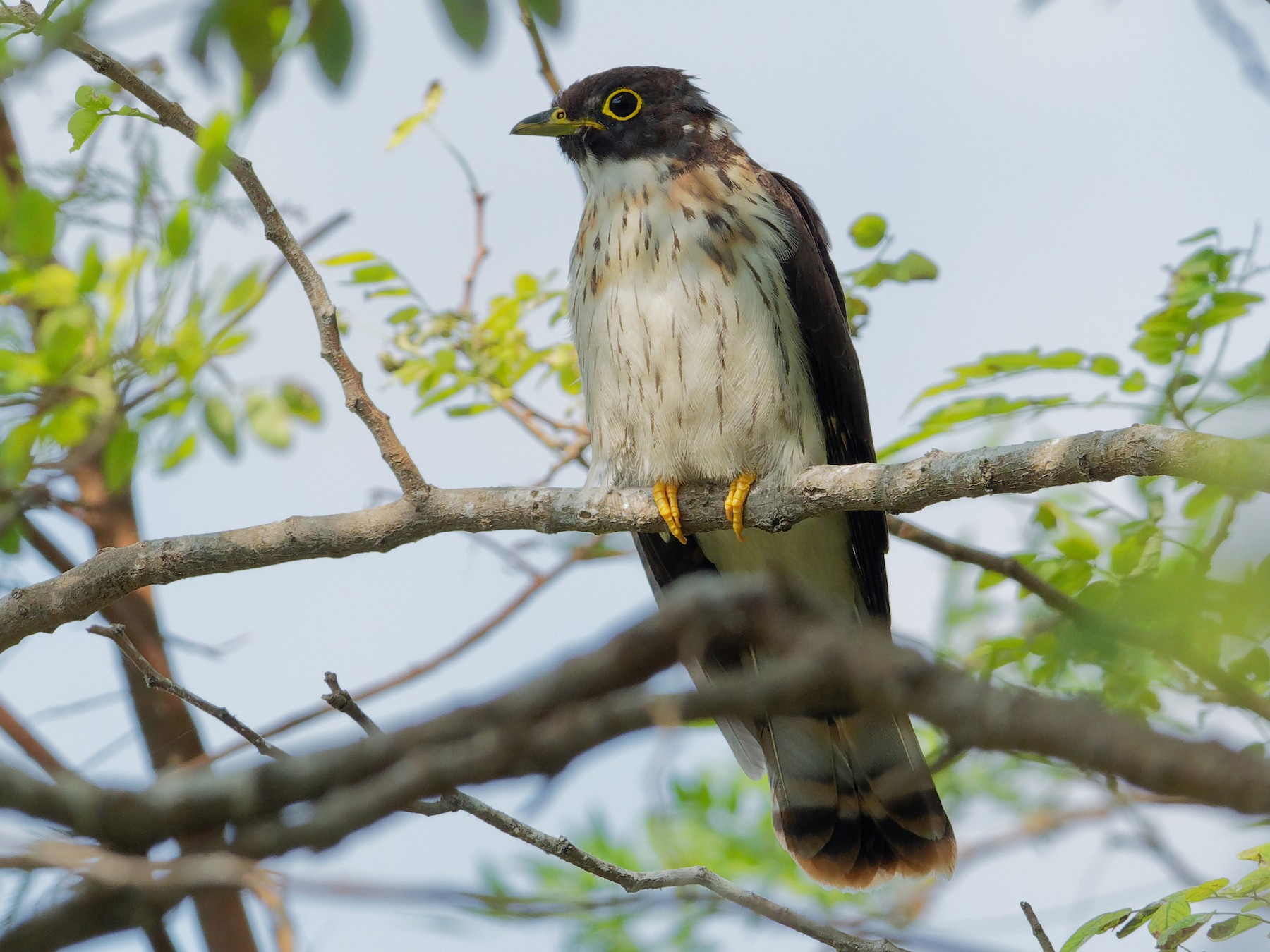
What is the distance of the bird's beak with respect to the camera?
4141mm

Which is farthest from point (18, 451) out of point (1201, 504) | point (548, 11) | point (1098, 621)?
point (1201, 504)

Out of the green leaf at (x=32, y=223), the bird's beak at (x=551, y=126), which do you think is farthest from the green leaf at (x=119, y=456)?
the bird's beak at (x=551, y=126)

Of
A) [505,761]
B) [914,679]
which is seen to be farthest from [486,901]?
[914,679]

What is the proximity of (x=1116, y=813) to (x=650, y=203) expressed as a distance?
2.28 meters

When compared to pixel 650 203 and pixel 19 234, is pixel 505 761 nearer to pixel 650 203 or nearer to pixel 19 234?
pixel 19 234

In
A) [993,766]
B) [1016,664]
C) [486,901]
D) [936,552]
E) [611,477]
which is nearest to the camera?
→ [486,901]

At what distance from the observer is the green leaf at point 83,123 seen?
263 centimetres

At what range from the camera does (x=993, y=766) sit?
479cm

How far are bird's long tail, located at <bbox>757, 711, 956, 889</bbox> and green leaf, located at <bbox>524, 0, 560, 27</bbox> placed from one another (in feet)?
9.30

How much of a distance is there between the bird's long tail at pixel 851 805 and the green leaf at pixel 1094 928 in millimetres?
1657

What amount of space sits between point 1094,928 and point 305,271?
2.15 meters

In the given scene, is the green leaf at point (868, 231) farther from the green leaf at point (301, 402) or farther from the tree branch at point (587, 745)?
the tree branch at point (587, 745)

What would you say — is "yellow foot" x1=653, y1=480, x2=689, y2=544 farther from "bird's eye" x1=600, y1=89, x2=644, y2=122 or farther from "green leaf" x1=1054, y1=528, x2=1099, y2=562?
"bird's eye" x1=600, y1=89, x2=644, y2=122

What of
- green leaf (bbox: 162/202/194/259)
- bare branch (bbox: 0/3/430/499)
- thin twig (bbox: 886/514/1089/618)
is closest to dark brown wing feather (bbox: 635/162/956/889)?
thin twig (bbox: 886/514/1089/618)
